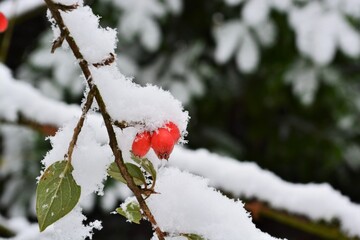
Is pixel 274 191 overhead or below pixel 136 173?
overhead

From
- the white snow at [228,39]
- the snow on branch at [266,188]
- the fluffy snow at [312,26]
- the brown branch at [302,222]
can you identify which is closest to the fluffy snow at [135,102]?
the snow on branch at [266,188]

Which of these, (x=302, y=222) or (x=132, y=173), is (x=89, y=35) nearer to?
(x=132, y=173)

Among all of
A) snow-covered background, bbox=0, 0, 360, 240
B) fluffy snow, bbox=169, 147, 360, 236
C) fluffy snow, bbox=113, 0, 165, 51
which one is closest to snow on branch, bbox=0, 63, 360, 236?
fluffy snow, bbox=169, 147, 360, 236

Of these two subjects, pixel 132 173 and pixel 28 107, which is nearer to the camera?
pixel 132 173

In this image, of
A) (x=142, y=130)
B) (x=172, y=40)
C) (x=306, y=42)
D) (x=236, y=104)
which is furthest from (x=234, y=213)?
(x=236, y=104)

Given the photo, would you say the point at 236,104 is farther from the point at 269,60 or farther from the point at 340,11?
the point at 340,11

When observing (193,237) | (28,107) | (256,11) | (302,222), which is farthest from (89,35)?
(256,11)

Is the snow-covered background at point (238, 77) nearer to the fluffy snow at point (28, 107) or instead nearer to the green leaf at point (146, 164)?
the fluffy snow at point (28, 107)
